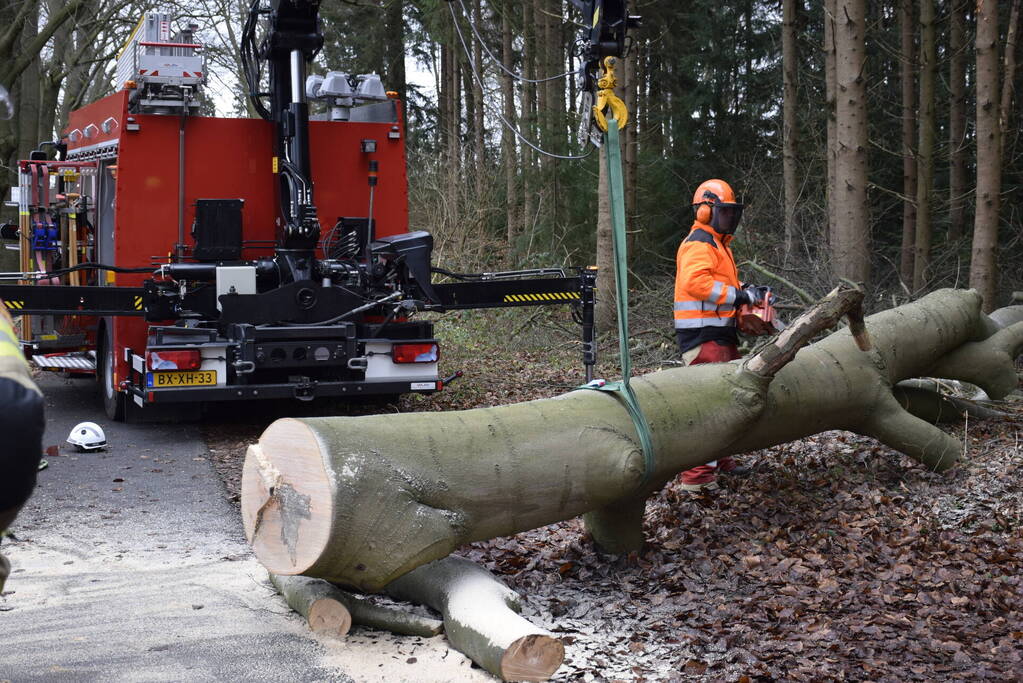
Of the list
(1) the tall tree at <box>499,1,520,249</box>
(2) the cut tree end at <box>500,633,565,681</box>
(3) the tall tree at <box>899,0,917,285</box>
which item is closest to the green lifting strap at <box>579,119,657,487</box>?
(2) the cut tree end at <box>500,633,565,681</box>

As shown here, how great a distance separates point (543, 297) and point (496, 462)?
210 inches

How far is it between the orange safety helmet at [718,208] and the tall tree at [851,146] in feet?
12.5

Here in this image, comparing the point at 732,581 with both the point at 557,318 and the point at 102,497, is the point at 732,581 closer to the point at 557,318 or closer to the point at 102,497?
the point at 102,497

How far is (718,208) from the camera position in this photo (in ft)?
21.4

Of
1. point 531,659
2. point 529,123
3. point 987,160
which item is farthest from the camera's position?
point 529,123

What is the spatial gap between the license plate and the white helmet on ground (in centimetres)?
55

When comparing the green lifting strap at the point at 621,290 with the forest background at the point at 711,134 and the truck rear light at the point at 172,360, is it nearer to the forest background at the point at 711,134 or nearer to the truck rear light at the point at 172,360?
the truck rear light at the point at 172,360

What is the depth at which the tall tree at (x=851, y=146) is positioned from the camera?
10.0 meters

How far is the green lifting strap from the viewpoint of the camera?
4.06 m

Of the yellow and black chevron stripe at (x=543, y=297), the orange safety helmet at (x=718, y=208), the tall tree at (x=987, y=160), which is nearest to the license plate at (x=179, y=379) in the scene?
the yellow and black chevron stripe at (x=543, y=297)

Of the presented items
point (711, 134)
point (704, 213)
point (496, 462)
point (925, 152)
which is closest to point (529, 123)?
point (711, 134)

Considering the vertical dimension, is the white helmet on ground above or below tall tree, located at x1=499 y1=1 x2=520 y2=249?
below

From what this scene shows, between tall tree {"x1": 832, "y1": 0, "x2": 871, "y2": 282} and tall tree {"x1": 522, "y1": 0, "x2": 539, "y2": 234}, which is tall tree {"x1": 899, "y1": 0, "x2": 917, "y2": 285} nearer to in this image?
tall tree {"x1": 832, "y1": 0, "x2": 871, "y2": 282}

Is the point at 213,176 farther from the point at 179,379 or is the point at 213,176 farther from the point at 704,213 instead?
the point at 704,213
